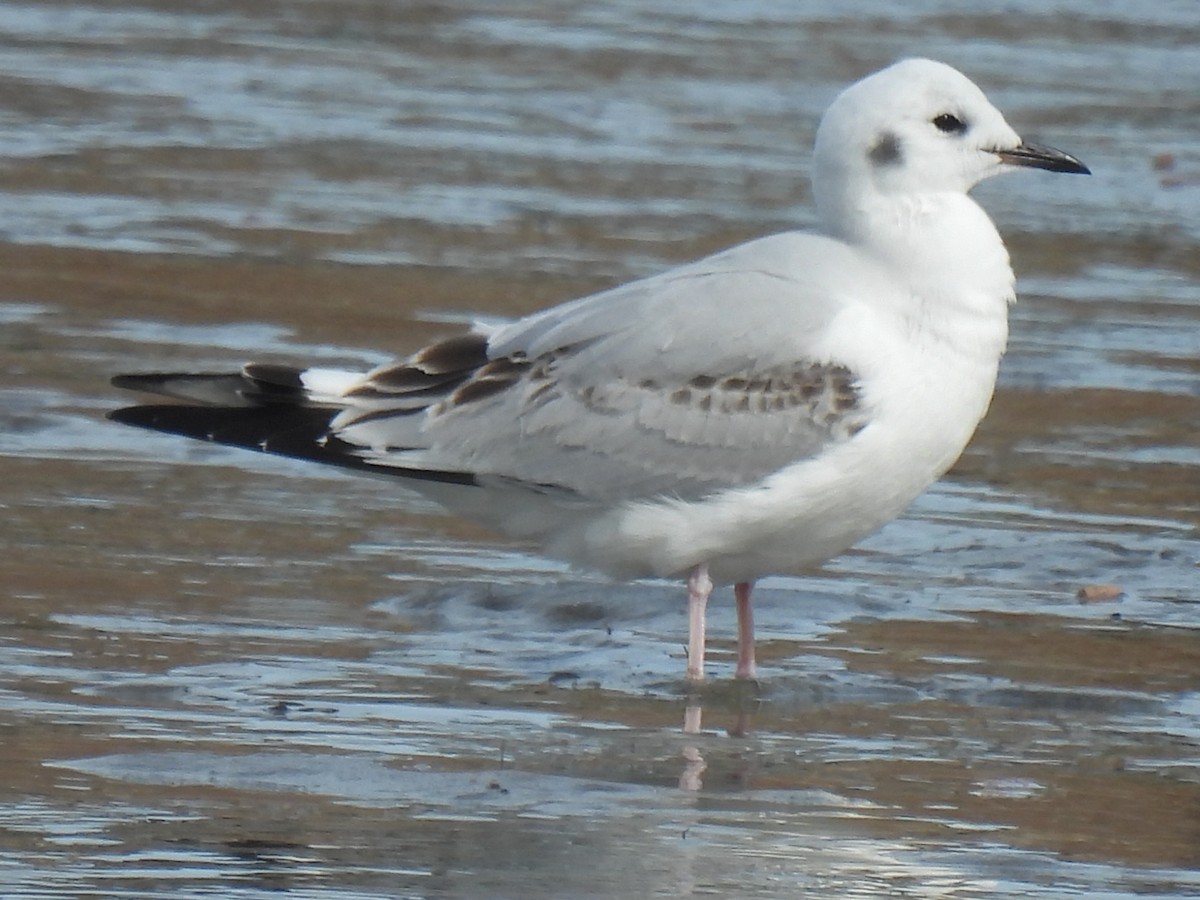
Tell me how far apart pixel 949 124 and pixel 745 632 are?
1.36 meters

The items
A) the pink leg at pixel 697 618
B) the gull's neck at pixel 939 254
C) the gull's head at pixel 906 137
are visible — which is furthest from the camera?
the gull's head at pixel 906 137

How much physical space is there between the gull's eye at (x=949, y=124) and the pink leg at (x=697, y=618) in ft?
4.07

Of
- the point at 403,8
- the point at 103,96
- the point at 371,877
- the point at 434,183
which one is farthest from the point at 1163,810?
the point at 403,8

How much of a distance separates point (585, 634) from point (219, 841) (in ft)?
6.09

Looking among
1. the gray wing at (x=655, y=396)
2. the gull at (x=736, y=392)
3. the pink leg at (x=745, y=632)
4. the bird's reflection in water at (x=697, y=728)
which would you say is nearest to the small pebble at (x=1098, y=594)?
the gull at (x=736, y=392)

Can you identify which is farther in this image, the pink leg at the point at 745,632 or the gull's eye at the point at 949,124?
the gull's eye at the point at 949,124

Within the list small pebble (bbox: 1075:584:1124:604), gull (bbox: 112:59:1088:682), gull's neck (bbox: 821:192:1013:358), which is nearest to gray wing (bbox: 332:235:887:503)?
gull (bbox: 112:59:1088:682)

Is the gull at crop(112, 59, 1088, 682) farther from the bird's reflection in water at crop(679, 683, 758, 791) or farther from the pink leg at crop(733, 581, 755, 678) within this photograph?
the bird's reflection in water at crop(679, 683, 758, 791)

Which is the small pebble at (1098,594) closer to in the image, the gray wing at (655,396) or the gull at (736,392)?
the gull at (736,392)

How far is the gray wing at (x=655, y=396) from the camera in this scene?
6.05 metres

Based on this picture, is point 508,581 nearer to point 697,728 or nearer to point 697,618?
point 697,618

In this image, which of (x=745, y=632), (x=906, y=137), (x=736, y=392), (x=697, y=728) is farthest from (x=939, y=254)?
(x=697, y=728)

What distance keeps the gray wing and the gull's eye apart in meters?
0.42

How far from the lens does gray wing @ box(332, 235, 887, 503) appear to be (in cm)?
605
